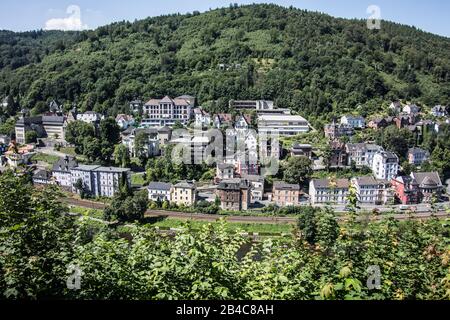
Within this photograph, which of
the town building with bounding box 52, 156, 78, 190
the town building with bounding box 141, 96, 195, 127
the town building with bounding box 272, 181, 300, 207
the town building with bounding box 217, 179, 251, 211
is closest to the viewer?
the town building with bounding box 217, 179, 251, 211

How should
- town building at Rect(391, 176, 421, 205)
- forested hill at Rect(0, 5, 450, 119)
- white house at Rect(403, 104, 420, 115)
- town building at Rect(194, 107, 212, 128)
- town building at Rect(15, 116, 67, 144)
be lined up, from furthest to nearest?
1. forested hill at Rect(0, 5, 450, 119)
2. white house at Rect(403, 104, 420, 115)
3. town building at Rect(194, 107, 212, 128)
4. town building at Rect(15, 116, 67, 144)
5. town building at Rect(391, 176, 421, 205)

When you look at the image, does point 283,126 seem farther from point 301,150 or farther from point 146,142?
point 146,142

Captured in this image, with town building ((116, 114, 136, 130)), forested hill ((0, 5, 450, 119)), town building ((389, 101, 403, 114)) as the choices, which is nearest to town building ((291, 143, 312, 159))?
→ forested hill ((0, 5, 450, 119))

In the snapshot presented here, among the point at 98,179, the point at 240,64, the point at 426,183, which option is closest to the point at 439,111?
the point at 426,183

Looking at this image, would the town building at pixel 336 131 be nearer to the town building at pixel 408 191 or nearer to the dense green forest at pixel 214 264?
the town building at pixel 408 191

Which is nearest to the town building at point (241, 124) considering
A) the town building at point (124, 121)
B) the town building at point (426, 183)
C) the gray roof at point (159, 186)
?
the town building at point (124, 121)

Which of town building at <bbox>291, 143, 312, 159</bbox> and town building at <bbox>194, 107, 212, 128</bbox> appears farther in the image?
town building at <bbox>194, 107, 212, 128</bbox>

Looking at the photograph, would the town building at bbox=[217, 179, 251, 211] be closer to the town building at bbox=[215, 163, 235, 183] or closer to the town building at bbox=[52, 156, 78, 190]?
the town building at bbox=[215, 163, 235, 183]
